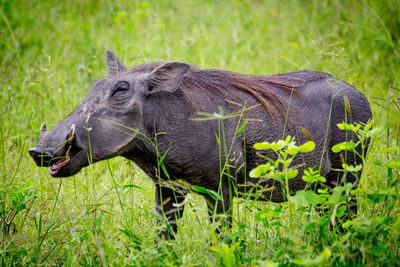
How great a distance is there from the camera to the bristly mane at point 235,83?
2.65 meters

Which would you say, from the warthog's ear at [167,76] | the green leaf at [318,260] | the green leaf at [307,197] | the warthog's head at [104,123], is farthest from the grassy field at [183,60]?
the warthog's ear at [167,76]

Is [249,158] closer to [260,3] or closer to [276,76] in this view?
[276,76]

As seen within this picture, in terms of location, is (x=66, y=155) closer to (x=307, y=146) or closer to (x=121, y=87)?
(x=121, y=87)

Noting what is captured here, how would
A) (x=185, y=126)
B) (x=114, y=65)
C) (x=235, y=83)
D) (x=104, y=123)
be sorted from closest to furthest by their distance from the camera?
(x=104, y=123) → (x=185, y=126) → (x=235, y=83) → (x=114, y=65)

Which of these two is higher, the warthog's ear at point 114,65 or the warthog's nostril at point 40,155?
the warthog's ear at point 114,65

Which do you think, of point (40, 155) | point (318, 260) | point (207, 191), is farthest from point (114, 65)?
point (318, 260)

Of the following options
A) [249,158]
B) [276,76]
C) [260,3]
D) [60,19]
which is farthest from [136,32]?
[249,158]

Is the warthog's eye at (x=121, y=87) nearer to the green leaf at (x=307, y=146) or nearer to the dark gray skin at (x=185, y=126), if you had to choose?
the dark gray skin at (x=185, y=126)

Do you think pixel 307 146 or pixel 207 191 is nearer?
pixel 307 146

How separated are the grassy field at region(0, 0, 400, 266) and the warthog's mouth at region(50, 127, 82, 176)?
272 mm

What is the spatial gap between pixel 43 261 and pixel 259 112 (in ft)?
4.95

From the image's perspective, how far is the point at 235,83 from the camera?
109 inches

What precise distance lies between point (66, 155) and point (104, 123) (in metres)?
0.26

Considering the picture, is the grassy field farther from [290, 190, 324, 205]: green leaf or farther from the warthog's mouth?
the warthog's mouth
